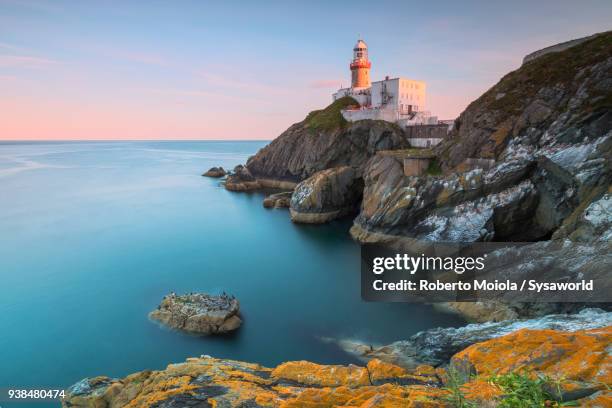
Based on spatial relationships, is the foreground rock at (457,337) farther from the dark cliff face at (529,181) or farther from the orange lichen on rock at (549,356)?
the dark cliff face at (529,181)

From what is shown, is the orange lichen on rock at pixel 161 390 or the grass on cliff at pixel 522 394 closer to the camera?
the grass on cliff at pixel 522 394

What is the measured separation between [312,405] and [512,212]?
3148cm

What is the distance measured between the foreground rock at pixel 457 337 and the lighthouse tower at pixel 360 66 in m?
75.5

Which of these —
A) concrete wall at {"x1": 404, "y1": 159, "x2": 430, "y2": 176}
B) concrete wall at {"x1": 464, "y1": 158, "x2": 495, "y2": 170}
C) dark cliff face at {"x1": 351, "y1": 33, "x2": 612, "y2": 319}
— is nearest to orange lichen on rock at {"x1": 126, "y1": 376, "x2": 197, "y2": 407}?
dark cliff face at {"x1": 351, "y1": 33, "x2": 612, "y2": 319}

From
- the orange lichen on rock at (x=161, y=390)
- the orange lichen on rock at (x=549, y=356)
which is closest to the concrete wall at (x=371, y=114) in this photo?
the orange lichen on rock at (x=549, y=356)

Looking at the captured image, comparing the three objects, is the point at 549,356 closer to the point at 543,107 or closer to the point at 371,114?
the point at 543,107

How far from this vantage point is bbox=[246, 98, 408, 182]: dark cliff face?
68.8 meters

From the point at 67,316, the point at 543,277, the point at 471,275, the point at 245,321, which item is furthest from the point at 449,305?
the point at 67,316

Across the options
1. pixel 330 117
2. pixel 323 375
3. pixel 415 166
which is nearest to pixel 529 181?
pixel 415 166

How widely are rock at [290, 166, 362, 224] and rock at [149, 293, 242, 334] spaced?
27.3 meters

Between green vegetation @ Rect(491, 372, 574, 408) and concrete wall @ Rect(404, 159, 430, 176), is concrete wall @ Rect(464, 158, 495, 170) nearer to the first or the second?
concrete wall @ Rect(404, 159, 430, 176)

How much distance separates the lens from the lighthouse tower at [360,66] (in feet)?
282

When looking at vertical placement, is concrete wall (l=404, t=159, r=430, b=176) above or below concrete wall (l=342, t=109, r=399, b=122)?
below

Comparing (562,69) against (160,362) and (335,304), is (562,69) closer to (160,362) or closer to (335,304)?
(335,304)
